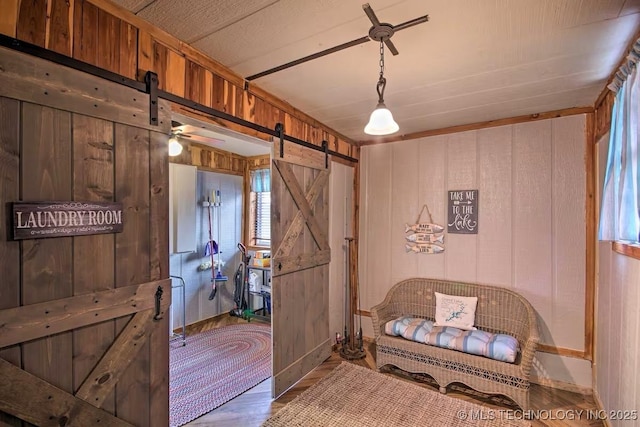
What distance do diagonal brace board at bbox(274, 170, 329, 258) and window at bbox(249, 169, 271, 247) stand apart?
6.83 feet

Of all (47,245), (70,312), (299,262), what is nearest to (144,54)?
(47,245)

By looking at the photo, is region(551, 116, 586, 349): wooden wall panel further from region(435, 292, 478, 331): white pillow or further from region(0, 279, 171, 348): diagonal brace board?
region(0, 279, 171, 348): diagonal brace board

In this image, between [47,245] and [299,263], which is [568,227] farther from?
[47,245]

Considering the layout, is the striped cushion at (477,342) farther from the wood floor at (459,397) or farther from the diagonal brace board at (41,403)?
the diagonal brace board at (41,403)

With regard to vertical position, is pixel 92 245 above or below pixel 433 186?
below

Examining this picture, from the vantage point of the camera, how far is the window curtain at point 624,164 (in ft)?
5.10

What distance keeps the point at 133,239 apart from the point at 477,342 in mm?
2863

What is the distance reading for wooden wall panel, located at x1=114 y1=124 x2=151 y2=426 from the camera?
5.27 feet

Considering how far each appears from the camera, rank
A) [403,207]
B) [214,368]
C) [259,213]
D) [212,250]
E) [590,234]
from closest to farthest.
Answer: [590,234] < [214,368] < [403,207] < [212,250] < [259,213]

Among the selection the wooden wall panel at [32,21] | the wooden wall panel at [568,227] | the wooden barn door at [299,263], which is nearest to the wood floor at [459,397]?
the wooden barn door at [299,263]

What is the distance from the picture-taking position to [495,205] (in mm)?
3279

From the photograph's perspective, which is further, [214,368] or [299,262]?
[214,368]

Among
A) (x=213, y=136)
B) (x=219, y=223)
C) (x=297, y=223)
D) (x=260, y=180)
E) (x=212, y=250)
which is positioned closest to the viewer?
(x=297, y=223)

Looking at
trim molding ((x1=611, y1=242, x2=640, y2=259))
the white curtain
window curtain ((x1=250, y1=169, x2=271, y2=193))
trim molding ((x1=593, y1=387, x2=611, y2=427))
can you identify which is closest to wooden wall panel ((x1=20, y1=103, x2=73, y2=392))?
the white curtain
